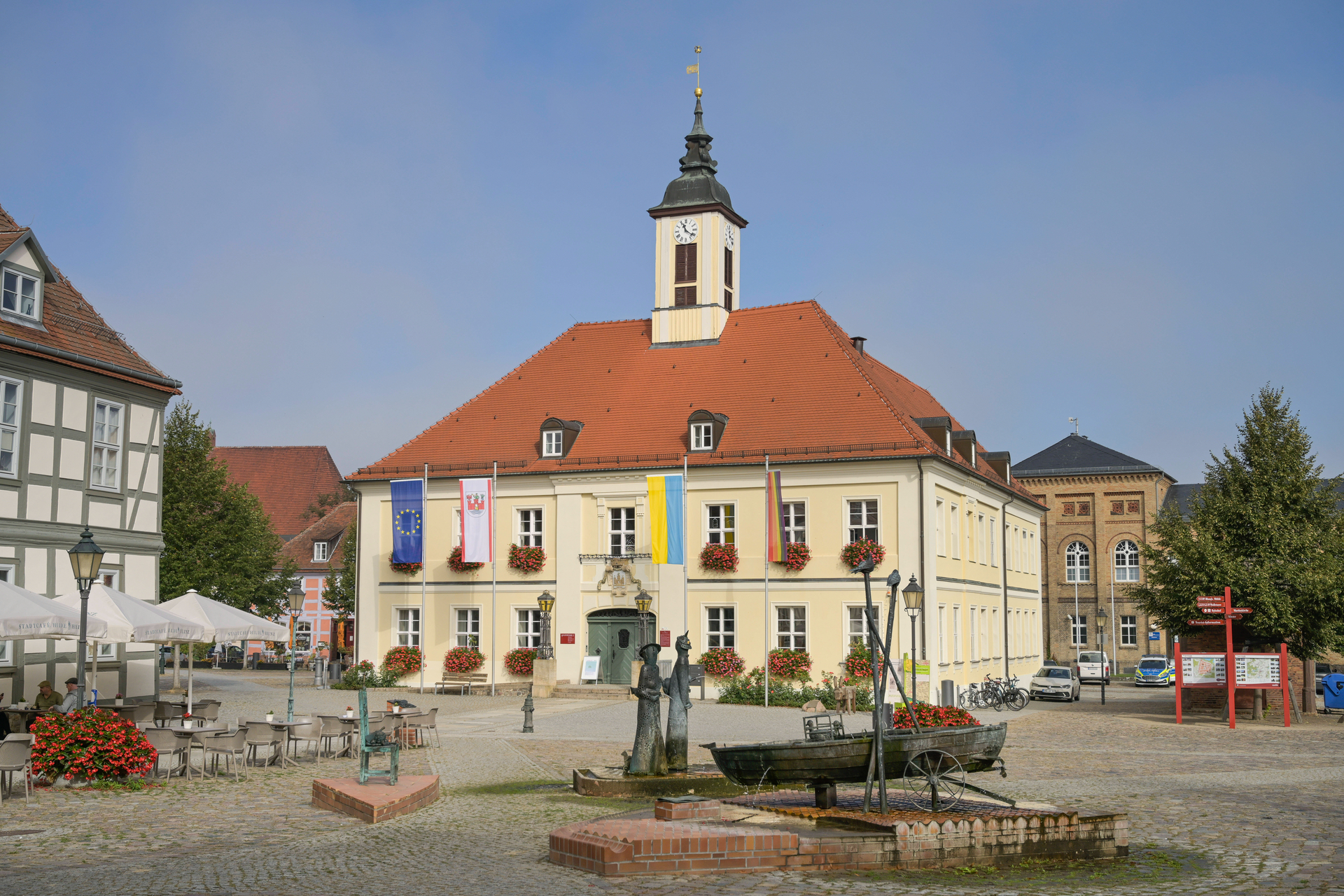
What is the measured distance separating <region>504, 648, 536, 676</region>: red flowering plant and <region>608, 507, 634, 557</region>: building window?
12.6ft

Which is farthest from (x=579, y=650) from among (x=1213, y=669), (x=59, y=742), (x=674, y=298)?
(x=59, y=742)

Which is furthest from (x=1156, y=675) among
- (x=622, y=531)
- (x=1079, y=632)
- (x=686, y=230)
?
(x=686, y=230)

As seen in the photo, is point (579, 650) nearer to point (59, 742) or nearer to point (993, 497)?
point (993, 497)

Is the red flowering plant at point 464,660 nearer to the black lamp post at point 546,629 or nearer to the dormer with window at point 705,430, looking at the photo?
the black lamp post at point 546,629

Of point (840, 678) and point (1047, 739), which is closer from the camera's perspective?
point (1047, 739)

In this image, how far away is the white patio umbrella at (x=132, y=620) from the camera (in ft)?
64.1

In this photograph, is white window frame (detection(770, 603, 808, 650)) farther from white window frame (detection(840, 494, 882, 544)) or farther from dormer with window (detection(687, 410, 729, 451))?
dormer with window (detection(687, 410, 729, 451))

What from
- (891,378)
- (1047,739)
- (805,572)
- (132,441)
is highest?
(891,378)

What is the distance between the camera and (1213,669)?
29.0m

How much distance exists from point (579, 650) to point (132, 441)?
14.2 m

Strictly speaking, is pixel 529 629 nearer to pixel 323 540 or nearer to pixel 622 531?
pixel 622 531

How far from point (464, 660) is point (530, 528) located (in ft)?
14.3

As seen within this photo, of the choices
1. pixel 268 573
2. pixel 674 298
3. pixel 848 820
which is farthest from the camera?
pixel 268 573

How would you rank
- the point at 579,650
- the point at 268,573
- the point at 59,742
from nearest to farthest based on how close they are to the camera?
the point at 59,742 → the point at 579,650 → the point at 268,573
